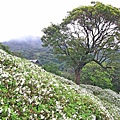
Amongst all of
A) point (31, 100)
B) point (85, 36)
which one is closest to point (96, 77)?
point (85, 36)

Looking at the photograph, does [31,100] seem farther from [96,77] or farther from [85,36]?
[96,77]

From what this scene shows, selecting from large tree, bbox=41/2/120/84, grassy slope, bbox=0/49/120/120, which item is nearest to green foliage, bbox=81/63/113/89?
large tree, bbox=41/2/120/84

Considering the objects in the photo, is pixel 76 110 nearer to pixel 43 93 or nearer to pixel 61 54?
pixel 43 93

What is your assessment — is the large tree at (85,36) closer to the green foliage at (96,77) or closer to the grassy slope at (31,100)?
the green foliage at (96,77)

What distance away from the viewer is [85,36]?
84.5 ft

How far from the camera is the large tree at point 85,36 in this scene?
23.8 metres

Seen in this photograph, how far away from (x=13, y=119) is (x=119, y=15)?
1996cm

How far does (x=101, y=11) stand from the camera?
75.1ft

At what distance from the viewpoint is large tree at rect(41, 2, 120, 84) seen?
937 inches

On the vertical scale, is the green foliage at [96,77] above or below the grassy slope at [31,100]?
below

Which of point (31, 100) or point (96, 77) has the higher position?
point (31, 100)

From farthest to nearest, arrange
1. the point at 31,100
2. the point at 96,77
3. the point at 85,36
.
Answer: the point at 96,77 < the point at 85,36 < the point at 31,100

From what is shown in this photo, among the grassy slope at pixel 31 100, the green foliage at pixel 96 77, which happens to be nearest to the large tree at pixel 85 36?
the green foliage at pixel 96 77

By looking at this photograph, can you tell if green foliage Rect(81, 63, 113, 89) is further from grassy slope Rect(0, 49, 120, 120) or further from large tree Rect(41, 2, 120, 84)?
grassy slope Rect(0, 49, 120, 120)
